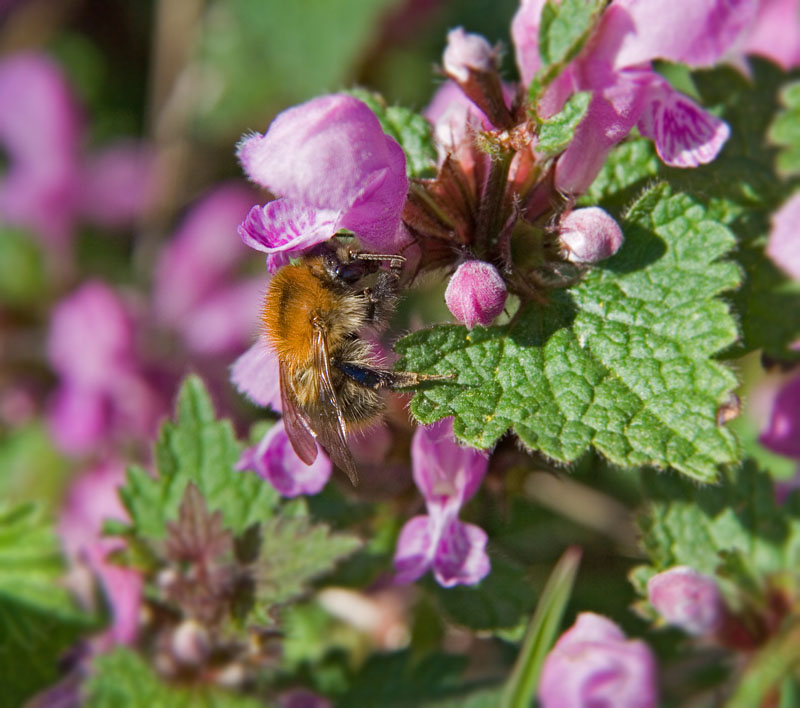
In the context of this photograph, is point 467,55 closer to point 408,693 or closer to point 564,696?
point 564,696

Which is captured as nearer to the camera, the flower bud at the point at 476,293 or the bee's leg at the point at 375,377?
the flower bud at the point at 476,293

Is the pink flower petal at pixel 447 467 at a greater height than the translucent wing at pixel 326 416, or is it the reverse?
the translucent wing at pixel 326 416

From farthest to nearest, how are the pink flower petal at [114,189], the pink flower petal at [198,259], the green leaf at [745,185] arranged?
the pink flower petal at [114,189] < the pink flower petal at [198,259] < the green leaf at [745,185]

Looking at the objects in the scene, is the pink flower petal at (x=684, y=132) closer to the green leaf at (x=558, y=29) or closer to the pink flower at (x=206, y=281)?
the green leaf at (x=558, y=29)

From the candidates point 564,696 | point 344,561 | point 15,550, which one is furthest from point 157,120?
point 564,696

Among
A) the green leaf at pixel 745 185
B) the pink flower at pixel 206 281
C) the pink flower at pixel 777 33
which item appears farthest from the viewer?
the pink flower at pixel 206 281

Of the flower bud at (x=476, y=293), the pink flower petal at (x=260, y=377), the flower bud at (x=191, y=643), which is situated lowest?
the flower bud at (x=191, y=643)

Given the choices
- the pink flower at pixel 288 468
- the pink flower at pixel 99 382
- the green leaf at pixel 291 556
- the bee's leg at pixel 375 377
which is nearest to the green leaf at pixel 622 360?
the bee's leg at pixel 375 377
